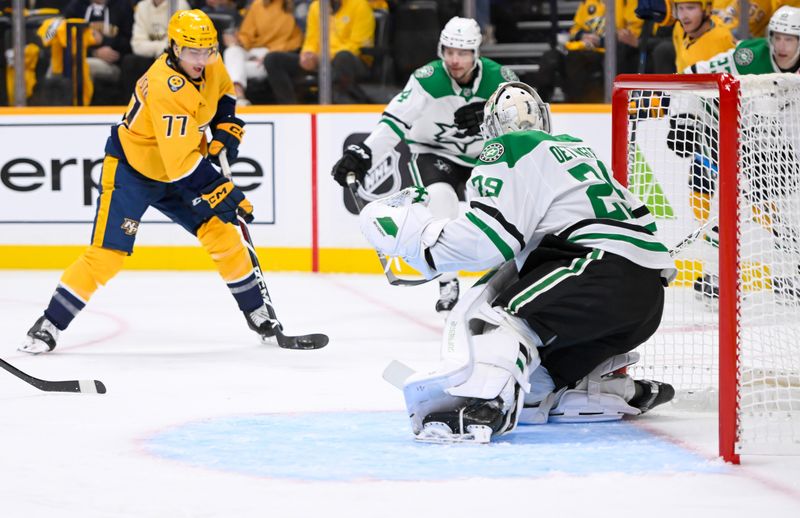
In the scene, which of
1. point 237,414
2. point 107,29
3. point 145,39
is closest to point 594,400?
point 237,414

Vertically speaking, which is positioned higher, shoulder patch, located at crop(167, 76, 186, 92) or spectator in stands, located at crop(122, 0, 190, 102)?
spectator in stands, located at crop(122, 0, 190, 102)

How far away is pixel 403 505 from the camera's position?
2.38 m

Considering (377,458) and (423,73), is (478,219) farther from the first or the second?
(423,73)

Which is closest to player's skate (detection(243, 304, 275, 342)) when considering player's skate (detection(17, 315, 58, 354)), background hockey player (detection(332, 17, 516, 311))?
player's skate (detection(17, 315, 58, 354))

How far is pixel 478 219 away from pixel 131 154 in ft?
6.15

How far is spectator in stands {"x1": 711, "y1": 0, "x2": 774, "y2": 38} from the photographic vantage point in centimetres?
651

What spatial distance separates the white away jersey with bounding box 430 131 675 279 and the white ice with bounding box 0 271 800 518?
455mm

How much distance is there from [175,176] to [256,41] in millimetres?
3066

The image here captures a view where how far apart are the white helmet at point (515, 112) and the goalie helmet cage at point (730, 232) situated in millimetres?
→ 233

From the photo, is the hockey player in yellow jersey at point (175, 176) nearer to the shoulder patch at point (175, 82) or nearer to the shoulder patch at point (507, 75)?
the shoulder patch at point (175, 82)

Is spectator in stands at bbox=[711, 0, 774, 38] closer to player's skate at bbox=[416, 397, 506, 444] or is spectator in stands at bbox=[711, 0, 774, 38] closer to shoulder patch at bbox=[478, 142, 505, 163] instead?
shoulder patch at bbox=[478, 142, 505, 163]

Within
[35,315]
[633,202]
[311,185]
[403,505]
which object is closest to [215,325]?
[35,315]

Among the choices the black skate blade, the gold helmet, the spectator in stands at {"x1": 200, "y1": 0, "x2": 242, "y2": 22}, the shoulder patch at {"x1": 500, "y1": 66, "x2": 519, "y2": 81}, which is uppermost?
the spectator in stands at {"x1": 200, "y1": 0, "x2": 242, "y2": 22}

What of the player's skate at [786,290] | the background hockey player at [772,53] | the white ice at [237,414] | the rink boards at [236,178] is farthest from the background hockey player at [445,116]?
the player's skate at [786,290]
